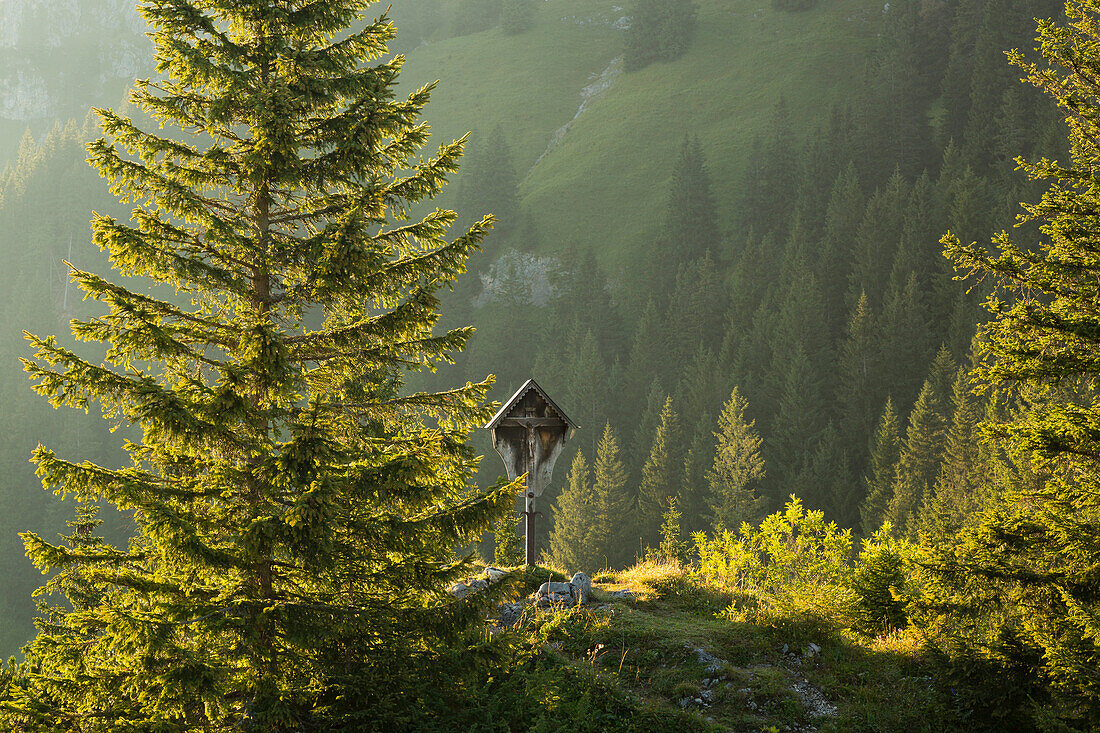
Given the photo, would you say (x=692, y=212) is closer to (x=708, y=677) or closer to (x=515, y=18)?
(x=515, y=18)

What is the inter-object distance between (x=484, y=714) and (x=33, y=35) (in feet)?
664

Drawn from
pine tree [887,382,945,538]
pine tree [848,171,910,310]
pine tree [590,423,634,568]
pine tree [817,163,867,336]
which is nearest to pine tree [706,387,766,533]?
pine tree [887,382,945,538]

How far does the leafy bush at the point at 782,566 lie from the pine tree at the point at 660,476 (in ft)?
133

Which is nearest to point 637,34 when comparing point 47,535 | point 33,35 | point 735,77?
point 735,77

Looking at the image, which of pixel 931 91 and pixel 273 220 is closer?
pixel 273 220

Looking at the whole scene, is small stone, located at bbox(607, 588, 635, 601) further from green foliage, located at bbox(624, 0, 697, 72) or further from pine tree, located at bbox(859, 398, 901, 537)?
green foliage, located at bbox(624, 0, 697, 72)

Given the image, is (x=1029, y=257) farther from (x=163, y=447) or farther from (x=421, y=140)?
(x=163, y=447)

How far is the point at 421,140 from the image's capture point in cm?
642

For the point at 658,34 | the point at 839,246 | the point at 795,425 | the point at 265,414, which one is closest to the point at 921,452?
the point at 795,425

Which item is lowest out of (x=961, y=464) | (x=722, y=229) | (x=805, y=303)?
Answer: (x=961, y=464)

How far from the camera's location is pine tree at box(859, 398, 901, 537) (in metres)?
42.9

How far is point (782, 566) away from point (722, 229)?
72.6m

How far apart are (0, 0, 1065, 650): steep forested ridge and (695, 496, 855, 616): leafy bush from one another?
104 ft

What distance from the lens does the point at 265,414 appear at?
5602 mm
